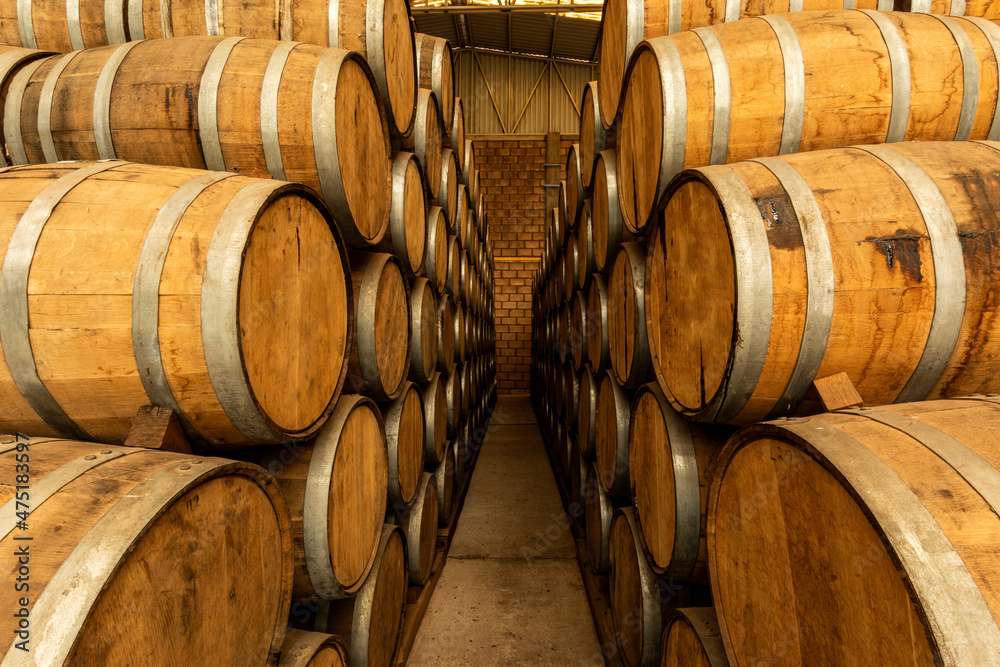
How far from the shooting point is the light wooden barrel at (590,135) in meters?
3.30

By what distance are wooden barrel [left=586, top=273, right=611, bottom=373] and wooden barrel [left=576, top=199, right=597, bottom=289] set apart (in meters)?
0.15

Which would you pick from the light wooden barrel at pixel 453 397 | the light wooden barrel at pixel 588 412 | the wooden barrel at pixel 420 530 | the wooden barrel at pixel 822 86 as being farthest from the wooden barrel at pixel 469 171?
the wooden barrel at pixel 822 86

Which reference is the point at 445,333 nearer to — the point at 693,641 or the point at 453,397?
the point at 453,397

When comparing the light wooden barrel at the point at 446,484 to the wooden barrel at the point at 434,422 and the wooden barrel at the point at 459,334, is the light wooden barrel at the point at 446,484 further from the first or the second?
the wooden barrel at the point at 459,334

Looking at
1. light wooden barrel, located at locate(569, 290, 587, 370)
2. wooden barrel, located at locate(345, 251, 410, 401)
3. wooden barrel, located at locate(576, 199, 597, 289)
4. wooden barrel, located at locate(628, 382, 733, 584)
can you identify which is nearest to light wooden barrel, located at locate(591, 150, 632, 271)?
wooden barrel, located at locate(576, 199, 597, 289)

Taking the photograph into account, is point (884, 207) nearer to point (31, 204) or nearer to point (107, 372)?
point (107, 372)

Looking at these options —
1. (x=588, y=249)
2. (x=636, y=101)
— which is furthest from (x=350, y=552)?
(x=588, y=249)

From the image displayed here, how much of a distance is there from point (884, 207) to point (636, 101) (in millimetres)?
1258

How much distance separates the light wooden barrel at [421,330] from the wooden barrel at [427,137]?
82cm

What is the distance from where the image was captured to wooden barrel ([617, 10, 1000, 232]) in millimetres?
1697

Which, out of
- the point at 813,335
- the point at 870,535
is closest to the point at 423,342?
the point at 813,335

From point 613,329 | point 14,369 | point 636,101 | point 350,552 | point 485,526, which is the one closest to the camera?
point 14,369

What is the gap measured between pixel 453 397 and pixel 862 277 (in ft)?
11.3

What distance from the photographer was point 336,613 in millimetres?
2004
